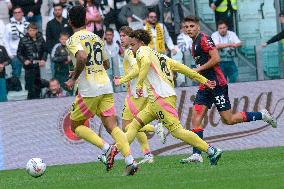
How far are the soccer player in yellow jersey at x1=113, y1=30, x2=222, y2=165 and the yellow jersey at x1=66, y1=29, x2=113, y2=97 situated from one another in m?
0.73

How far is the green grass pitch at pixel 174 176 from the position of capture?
12.5 meters

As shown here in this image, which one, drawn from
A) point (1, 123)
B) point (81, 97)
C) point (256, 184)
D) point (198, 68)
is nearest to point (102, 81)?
point (81, 97)

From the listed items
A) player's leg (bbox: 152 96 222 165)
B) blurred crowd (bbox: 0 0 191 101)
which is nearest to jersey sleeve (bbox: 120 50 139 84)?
player's leg (bbox: 152 96 222 165)

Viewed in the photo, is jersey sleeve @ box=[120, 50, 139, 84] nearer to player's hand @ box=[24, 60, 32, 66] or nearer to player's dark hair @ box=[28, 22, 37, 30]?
player's hand @ box=[24, 60, 32, 66]

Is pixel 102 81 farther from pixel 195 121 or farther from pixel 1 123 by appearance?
pixel 1 123

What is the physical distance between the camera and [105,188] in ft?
41.6

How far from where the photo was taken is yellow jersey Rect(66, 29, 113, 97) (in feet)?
49.2

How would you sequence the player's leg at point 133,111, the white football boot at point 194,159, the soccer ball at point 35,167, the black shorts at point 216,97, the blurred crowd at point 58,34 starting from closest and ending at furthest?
1. the soccer ball at point 35,167
2. the white football boot at point 194,159
3. the black shorts at point 216,97
4. the player's leg at point 133,111
5. the blurred crowd at point 58,34

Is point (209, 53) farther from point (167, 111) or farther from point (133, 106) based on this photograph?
point (133, 106)

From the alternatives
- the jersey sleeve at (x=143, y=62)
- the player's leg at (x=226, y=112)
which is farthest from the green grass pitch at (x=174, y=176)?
the jersey sleeve at (x=143, y=62)

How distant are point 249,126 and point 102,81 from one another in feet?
21.4

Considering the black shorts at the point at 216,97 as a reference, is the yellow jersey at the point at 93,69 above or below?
above

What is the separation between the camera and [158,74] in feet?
53.0

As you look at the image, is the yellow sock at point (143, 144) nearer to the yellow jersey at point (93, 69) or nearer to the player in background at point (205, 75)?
the player in background at point (205, 75)
